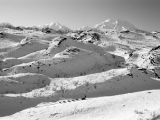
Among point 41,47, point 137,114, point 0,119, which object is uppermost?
point 41,47

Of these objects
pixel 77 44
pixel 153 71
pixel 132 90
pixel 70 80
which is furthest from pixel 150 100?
pixel 77 44

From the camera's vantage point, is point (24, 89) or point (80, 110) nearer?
point (80, 110)

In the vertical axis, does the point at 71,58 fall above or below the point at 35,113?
above

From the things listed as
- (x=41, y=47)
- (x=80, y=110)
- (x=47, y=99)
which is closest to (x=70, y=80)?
(x=47, y=99)

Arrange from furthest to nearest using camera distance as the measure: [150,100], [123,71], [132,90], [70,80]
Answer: [123,71] → [70,80] → [132,90] → [150,100]

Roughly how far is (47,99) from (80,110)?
3.14 m

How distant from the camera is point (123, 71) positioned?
14805mm

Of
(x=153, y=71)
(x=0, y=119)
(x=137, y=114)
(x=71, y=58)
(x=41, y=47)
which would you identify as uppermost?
(x=41, y=47)

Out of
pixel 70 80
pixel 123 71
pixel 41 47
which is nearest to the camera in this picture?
pixel 70 80

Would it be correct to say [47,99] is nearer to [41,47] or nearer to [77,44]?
[41,47]

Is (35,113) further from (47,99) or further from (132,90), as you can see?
(132,90)

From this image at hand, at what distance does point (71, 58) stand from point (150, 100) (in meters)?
11.3

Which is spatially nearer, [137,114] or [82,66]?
[137,114]

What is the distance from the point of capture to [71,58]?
59.3 ft
